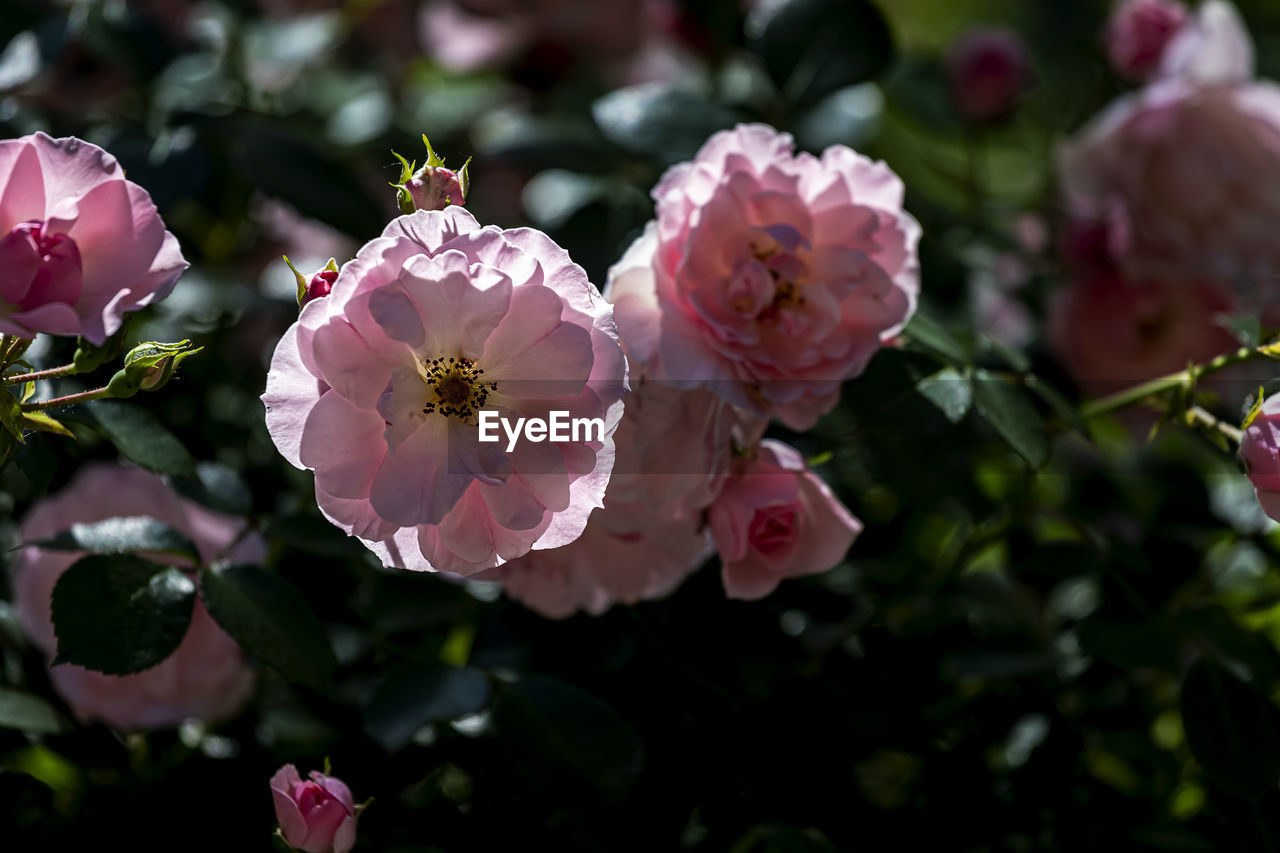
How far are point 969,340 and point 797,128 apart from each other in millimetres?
232

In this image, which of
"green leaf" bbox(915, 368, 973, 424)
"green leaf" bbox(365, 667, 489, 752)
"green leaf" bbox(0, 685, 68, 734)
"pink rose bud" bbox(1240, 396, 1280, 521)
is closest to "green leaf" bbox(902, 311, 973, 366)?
"green leaf" bbox(915, 368, 973, 424)

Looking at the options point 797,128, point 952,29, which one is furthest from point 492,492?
point 952,29

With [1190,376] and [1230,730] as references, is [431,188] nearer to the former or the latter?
[1190,376]

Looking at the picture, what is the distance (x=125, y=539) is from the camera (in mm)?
478

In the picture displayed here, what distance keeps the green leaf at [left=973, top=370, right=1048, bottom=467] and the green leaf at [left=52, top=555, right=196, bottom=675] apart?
13.9 inches

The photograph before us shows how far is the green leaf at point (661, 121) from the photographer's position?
61 centimetres

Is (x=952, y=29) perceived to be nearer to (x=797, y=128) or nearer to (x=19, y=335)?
(x=797, y=128)

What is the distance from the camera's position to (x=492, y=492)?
354mm

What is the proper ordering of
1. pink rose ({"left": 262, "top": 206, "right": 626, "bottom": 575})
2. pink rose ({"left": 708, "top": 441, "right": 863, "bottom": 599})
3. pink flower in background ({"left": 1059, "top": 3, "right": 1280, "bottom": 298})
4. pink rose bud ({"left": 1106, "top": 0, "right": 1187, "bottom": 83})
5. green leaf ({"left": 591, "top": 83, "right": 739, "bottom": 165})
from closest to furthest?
1. pink rose ({"left": 262, "top": 206, "right": 626, "bottom": 575})
2. pink rose ({"left": 708, "top": 441, "right": 863, "bottom": 599})
3. green leaf ({"left": 591, "top": 83, "right": 739, "bottom": 165})
4. pink flower in background ({"left": 1059, "top": 3, "right": 1280, "bottom": 298})
5. pink rose bud ({"left": 1106, "top": 0, "right": 1187, "bottom": 83})

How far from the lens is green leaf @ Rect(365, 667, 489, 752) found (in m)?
0.45

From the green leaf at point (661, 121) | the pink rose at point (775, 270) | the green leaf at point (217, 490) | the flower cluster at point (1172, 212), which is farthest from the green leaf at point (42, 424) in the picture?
the flower cluster at point (1172, 212)

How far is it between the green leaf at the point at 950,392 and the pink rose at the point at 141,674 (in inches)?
12.5

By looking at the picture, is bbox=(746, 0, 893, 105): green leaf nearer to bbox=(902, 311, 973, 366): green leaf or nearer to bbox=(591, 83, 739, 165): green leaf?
bbox=(591, 83, 739, 165): green leaf

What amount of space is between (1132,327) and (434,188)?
595mm
